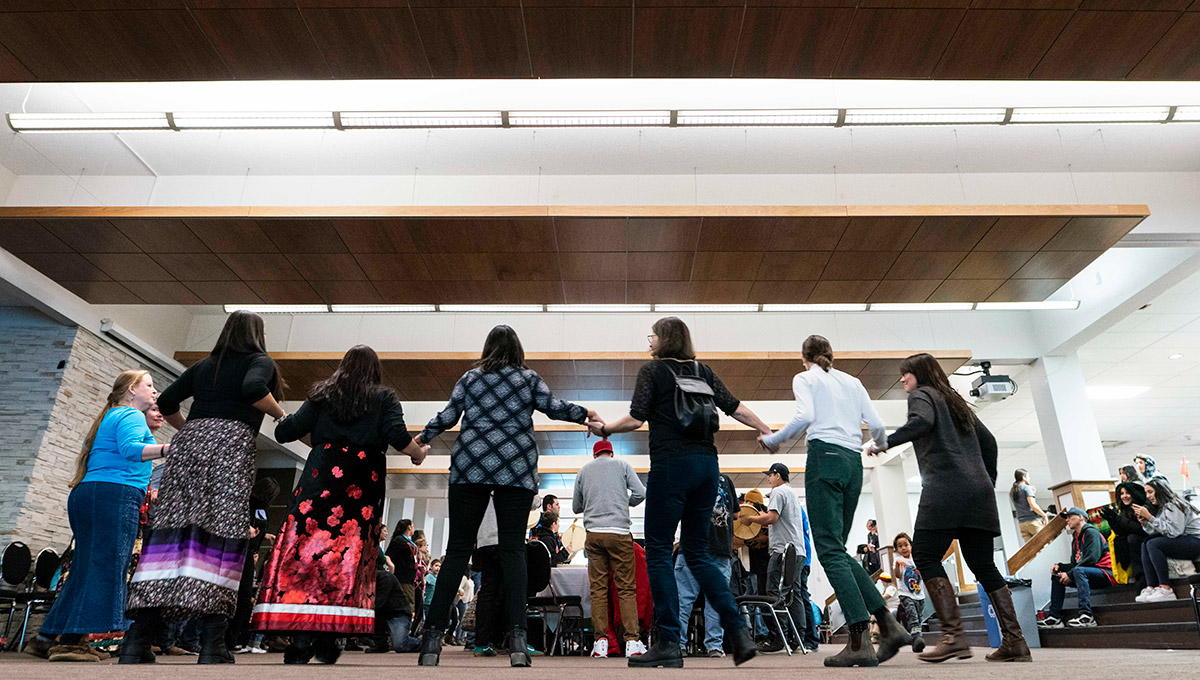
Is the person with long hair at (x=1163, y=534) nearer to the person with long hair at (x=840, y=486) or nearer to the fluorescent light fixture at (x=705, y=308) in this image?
the person with long hair at (x=840, y=486)

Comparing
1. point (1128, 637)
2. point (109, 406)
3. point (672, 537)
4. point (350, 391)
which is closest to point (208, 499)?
point (350, 391)

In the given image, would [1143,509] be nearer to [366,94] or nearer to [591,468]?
[591,468]

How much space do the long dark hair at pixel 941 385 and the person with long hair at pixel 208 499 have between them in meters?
2.75

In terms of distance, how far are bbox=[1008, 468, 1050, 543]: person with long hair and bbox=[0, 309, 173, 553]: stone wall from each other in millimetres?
10964

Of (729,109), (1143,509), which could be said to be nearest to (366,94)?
(729,109)

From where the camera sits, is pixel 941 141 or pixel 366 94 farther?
pixel 941 141

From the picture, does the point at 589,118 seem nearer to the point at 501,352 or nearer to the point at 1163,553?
the point at 501,352

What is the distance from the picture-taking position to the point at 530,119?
641 cm

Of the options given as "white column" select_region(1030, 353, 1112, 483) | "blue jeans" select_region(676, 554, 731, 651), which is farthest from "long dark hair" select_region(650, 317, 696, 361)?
"white column" select_region(1030, 353, 1112, 483)

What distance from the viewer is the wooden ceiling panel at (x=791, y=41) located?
4.96 metres

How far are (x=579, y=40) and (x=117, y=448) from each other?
3.99 metres

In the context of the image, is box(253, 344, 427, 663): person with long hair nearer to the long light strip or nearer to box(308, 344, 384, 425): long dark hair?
box(308, 344, 384, 425): long dark hair

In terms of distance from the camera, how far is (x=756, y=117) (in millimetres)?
6340

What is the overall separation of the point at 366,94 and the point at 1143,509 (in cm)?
775
